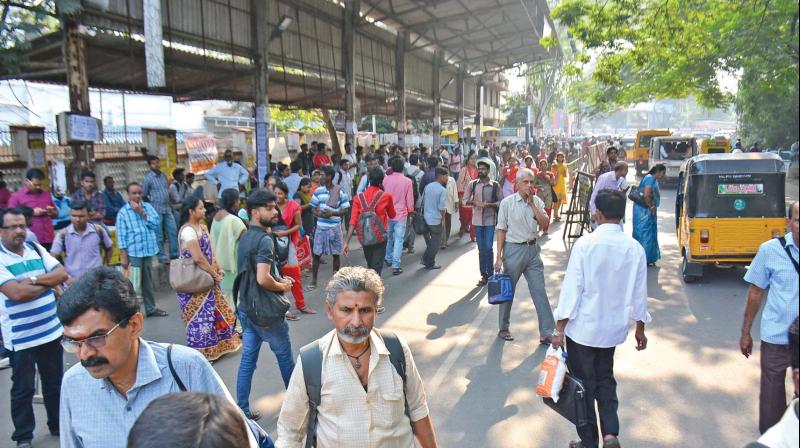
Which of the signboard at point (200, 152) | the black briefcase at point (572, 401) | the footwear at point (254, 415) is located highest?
the signboard at point (200, 152)

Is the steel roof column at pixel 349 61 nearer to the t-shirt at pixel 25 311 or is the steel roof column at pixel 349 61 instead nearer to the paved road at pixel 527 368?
the paved road at pixel 527 368

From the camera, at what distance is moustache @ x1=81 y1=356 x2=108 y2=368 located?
1.93 meters

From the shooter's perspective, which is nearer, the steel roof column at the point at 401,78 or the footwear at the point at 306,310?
the footwear at the point at 306,310

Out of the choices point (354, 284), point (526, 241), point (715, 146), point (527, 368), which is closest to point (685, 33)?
point (526, 241)

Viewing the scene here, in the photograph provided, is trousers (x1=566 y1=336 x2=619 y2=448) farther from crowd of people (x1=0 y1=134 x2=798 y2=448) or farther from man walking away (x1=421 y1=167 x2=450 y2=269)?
man walking away (x1=421 y1=167 x2=450 y2=269)

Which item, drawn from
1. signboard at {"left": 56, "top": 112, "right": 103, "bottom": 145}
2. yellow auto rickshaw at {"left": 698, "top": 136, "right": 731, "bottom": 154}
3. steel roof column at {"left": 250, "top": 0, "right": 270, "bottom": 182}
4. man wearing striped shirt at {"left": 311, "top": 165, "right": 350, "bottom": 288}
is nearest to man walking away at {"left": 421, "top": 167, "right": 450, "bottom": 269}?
man wearing striped shirt at {"left": 311, "top": 165, "right": 350, "bottom": 288}

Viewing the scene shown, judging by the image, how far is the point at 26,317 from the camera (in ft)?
13.1

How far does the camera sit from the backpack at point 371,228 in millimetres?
7633

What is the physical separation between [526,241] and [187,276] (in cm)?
333

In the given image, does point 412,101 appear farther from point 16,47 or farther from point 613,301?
point 613,301

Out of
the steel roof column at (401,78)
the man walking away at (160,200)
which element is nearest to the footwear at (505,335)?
the man walking away at (160,200)

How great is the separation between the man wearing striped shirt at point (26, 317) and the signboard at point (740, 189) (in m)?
8.27

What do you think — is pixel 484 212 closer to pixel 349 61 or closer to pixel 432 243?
pixel 432 243

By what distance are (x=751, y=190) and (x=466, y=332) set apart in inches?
195
